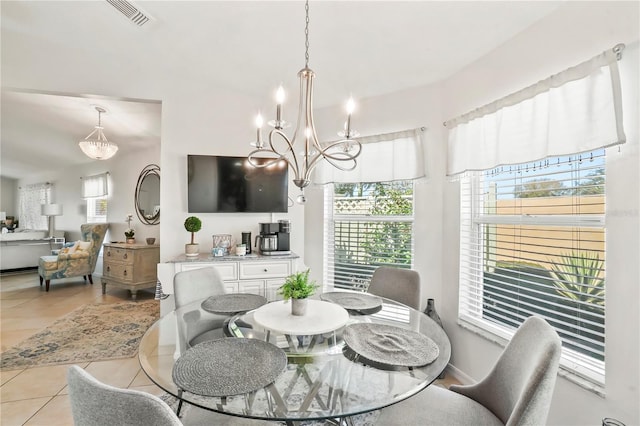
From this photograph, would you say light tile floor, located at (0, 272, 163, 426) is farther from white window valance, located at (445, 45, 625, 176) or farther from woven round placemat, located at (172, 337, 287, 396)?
white window valance, located at (445, 45, 625, 176)

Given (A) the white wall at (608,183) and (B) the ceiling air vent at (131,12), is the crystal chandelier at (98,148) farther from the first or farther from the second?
(A) the white wall at (608,183)

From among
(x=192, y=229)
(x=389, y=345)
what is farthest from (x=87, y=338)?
(x=389, y=345)

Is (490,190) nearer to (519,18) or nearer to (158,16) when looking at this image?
(519,18)

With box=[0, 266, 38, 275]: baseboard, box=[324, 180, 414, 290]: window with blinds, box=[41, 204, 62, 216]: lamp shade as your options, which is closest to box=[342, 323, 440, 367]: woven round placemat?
box=[324, 180, 414, 290]: window with blinds

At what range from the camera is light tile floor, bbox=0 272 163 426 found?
1.87 metres

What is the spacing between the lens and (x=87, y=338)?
300cm

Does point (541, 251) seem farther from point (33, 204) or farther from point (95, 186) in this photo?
point (33, 204)

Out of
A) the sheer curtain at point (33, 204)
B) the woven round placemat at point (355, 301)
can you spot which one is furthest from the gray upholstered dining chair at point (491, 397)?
the sheer curtain at point (33, 204)

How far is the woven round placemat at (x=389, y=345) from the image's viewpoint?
1.09m

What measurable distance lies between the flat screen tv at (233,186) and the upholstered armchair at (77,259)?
12.0ft

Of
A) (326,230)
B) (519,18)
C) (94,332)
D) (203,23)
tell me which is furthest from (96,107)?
(519,18)

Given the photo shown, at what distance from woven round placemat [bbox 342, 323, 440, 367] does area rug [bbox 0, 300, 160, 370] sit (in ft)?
8.12

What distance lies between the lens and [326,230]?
3.26m

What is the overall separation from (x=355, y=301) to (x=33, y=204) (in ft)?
32.0
